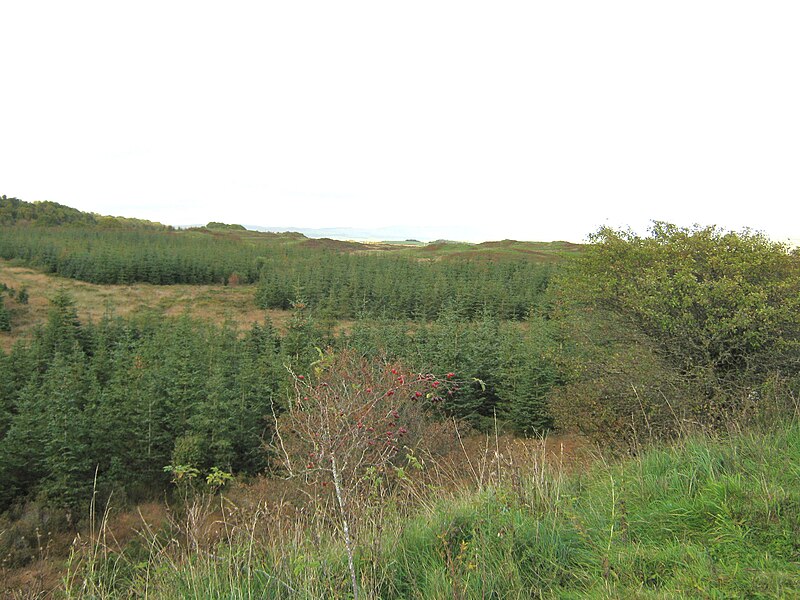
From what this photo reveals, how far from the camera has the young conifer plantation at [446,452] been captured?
271 cm

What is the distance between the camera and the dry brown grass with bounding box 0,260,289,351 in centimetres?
4293

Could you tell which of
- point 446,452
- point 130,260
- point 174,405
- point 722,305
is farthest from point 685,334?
point 130,260

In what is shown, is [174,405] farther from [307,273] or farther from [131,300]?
[131,300]

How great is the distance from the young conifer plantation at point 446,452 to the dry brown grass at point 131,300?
230 inches

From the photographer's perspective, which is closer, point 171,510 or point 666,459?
point 666,459

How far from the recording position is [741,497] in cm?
308

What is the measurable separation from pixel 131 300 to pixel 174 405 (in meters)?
41.8

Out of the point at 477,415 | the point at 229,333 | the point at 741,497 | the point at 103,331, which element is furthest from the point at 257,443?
the point at 103,331

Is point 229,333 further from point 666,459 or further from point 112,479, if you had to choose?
point 666,459

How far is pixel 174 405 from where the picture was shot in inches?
667

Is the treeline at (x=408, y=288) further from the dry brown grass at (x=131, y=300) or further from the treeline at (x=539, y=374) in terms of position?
the treeline at (x=539, y=374)

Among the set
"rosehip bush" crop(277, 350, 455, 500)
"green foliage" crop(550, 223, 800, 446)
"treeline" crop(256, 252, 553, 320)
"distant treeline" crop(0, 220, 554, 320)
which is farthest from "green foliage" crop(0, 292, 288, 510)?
"treeline" crop(256, 252, 553, 320)

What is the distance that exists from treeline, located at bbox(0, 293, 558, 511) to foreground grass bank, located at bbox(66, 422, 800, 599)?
739cm

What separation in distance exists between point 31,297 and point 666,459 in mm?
61508
